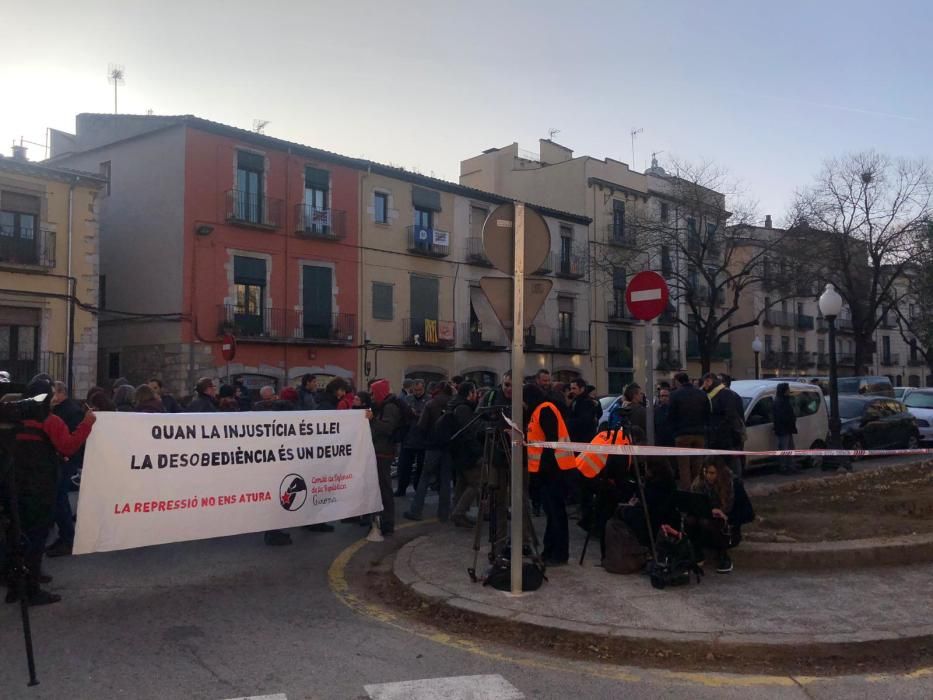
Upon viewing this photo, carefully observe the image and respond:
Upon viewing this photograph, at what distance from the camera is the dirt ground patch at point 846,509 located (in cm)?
744

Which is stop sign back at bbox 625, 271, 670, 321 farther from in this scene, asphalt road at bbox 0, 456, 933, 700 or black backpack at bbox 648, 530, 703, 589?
asphalt road at bbox 0, 456, 933, 700

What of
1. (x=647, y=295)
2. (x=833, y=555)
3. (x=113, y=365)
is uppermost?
(x=647, y=295)

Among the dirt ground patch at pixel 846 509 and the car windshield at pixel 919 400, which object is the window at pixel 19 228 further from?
the car windshield at pixel 919 400

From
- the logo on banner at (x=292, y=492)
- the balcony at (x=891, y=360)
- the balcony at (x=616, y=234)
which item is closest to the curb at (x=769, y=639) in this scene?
the logo on banner at (x=292, y=492)

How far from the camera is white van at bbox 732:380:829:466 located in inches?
552

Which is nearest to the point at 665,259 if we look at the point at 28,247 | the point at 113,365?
the point at 113,365

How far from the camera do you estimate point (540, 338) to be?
37000 mm

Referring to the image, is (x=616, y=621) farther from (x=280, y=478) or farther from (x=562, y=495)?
(x=280, y=478)

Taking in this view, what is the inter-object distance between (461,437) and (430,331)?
920 inches

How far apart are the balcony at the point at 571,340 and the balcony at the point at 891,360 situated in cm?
3555

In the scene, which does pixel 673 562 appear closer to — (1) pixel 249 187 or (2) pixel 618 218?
(1) pixel 249 187

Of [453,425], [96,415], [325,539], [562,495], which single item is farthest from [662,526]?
[96,415]

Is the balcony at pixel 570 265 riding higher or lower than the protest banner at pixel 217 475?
higher

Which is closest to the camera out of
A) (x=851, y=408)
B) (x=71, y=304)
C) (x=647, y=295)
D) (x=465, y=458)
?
(x=647, y=295)
